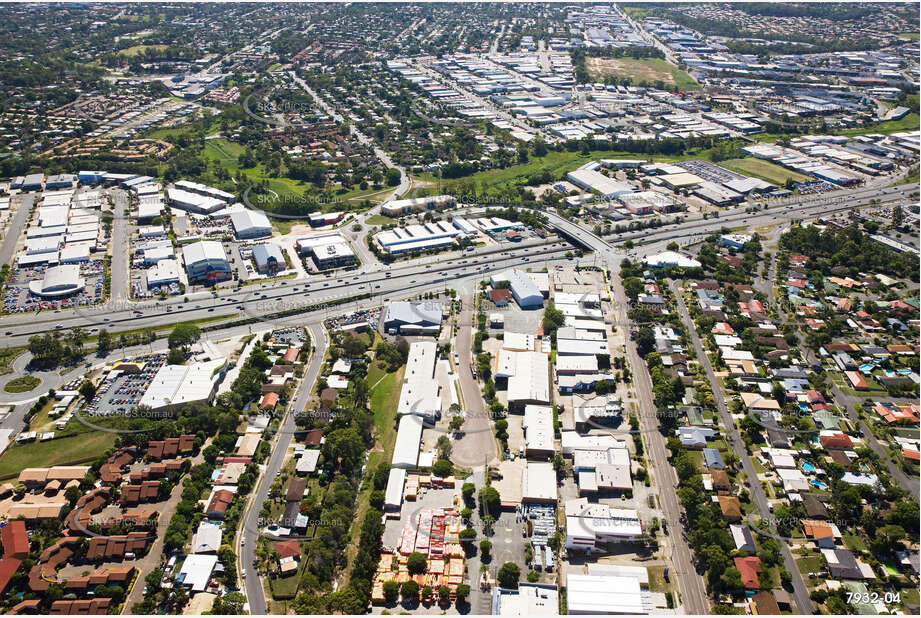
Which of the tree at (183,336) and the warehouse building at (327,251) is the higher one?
the tree at (183,336)

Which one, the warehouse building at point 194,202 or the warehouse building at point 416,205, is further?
the warehouse building at point 416,205

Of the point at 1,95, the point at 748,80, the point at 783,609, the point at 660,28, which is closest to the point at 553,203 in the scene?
the point at 783,609

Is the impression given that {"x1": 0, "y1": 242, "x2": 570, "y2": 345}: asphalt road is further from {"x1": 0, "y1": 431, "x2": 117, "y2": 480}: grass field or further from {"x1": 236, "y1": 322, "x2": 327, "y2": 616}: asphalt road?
{"x1": 0, "y1": 431, "x2": 117, "y2": 480}: grass field

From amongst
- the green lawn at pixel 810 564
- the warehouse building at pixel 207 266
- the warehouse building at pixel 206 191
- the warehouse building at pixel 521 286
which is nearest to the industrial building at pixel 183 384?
the warehouse building at pixel 207 266

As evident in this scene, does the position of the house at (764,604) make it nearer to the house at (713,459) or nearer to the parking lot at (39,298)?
the house at (713,459)

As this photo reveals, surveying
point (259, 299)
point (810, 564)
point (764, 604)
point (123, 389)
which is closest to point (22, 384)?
point (123, 389)

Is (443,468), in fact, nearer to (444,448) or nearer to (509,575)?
(444,448)

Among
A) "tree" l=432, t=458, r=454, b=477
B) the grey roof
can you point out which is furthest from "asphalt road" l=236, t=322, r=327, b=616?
"tree" l=432, t=458, r=454, b=477
